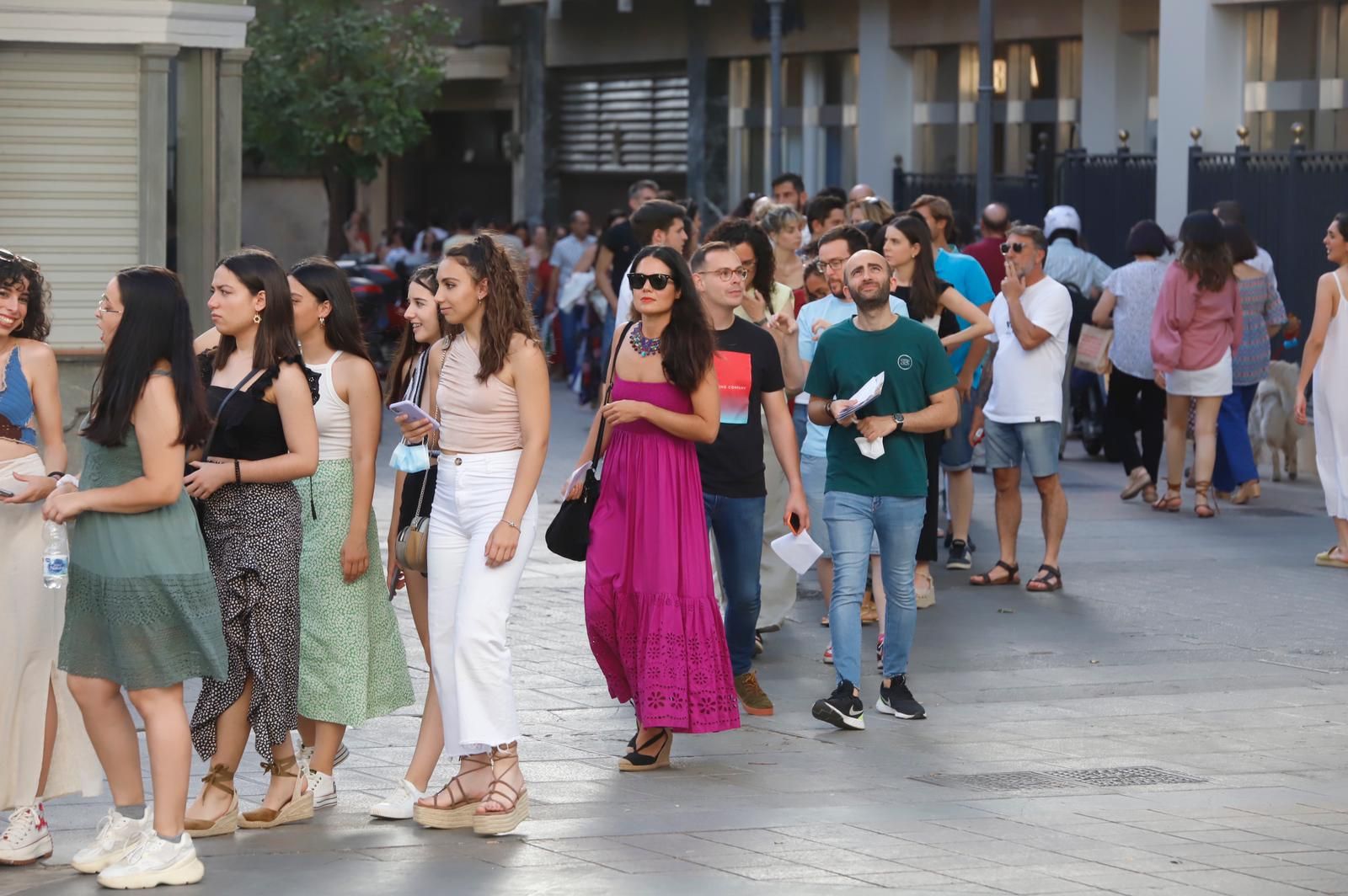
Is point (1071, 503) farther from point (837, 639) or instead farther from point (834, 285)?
point (837, 639)

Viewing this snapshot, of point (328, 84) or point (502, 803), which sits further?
point (328, 84)

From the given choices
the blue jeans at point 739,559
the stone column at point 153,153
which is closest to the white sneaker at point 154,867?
the blue jeans at point 739,559

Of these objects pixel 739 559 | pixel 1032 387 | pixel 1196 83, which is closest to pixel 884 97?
pixel 1196 83

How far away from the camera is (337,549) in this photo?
6906 mm

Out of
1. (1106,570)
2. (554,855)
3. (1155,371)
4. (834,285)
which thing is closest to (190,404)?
(554,855)

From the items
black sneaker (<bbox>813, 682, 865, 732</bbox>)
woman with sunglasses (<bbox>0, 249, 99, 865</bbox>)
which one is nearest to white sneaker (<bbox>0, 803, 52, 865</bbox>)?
woman with sunglasses (<bbox>0, 249, 99, 865</bbox>)

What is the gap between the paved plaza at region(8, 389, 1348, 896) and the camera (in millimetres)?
6117

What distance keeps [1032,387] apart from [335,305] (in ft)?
17.4

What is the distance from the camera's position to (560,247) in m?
25.3

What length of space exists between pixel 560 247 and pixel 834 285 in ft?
51.5

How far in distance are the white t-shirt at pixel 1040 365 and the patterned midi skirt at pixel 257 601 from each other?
18.3ft

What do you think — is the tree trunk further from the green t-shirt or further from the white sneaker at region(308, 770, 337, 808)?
the white sneaker at region(308, 770, 337, 808)

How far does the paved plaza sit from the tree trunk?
21.7 m

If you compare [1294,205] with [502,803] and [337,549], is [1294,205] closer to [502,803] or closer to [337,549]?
[337,549]
